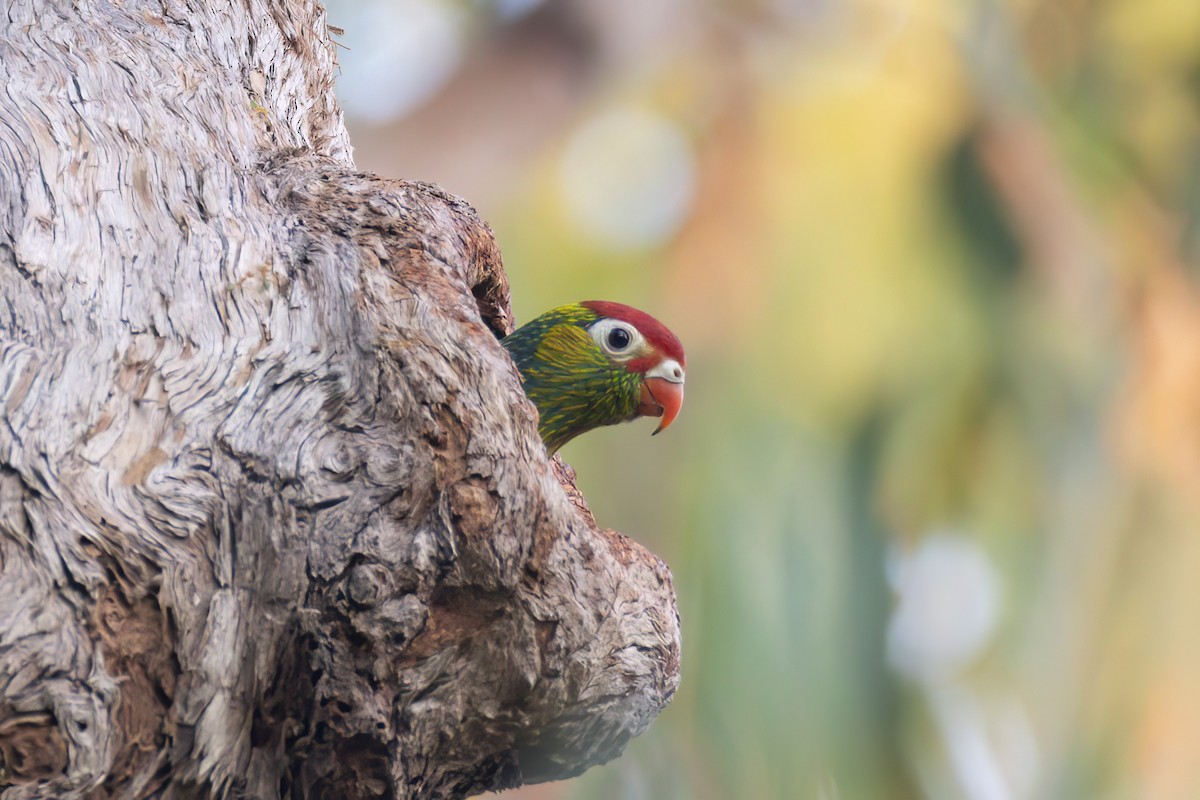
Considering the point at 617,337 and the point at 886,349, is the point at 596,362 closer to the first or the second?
the point at 617,337

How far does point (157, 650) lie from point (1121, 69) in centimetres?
455

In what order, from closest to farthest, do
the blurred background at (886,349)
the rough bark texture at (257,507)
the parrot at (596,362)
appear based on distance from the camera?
the rough bark texture at (257,507)
the parrot at (596,362)
the blurred background at (886,349)

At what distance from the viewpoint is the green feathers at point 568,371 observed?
3.18 meters

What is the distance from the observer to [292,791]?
176 centimetres

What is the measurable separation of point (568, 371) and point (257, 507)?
5.00 feet

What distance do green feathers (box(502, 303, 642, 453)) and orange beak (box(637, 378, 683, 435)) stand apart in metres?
0.03

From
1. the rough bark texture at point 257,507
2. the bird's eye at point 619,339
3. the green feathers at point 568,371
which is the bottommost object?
the rough bark texture at point 257,507

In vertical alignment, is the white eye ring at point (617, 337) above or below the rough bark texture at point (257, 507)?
above

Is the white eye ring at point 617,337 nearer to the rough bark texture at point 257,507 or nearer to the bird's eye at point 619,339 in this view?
the bird's eye at point 619,339

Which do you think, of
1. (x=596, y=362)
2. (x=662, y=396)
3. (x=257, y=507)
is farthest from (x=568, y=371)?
(x=257, y=507)

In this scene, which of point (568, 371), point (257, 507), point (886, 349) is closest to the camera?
point (257, 507)

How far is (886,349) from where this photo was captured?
4129 millimetres

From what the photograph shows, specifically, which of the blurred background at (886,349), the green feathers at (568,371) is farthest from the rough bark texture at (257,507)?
the blurred background at (886,349)

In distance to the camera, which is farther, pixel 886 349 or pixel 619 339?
pixel 886 349
